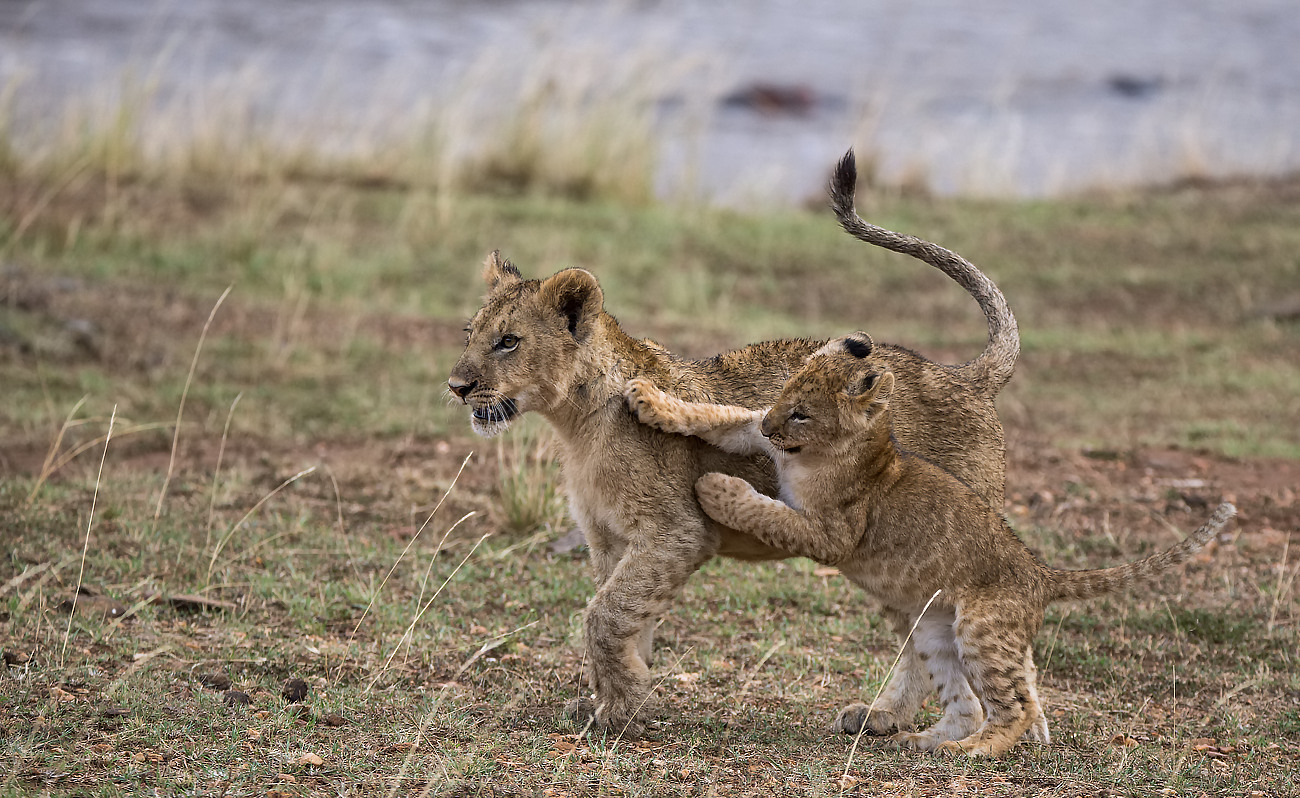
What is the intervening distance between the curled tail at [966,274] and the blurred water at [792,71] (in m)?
10.3

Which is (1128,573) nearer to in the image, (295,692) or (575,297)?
(575,297)

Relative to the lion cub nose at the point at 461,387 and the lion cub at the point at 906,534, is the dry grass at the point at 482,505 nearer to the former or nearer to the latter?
the lion cub at the point at 906,534

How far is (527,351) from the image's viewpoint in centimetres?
518

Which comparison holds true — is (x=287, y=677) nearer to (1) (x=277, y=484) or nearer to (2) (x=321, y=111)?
(1) (x=277, y=484)

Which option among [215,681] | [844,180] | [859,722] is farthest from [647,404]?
[215,681]

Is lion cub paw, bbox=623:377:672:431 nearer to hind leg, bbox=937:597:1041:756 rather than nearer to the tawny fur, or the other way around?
the tawny fur

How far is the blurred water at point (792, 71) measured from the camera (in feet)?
57.4

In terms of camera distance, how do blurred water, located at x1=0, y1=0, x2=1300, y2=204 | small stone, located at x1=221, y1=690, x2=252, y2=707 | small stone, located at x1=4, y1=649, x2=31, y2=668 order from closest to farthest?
small stone, located at x1=221, y1=690, x2=252, y2=707, small stone, located at x1=4, y1=649, x2=31, y2=668, blurred water, located at x1=0, y1=0, x2=1300, y2=204

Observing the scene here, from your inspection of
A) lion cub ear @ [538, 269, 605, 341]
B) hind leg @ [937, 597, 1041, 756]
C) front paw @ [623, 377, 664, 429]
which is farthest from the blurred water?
hind leg @ [937, 597, 1041, 756]

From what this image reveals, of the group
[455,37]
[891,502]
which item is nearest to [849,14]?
[455,37]

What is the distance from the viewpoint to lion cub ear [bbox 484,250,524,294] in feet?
18.1

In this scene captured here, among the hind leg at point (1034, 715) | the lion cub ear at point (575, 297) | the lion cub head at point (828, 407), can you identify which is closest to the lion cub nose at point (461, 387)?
the lion cub ear at point (575, 297)

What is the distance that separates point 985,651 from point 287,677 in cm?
248

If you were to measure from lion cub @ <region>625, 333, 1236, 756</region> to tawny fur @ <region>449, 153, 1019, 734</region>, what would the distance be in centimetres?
12
